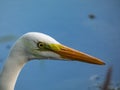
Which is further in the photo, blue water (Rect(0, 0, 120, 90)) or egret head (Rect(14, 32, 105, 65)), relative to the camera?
blue water (Rect(0, 0, 120, 90))

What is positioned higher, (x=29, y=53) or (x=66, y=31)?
(x=66, y=31)

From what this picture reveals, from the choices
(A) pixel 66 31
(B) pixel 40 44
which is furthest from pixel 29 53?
(A) pixel 66 31

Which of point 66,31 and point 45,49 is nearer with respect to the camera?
point 45,49

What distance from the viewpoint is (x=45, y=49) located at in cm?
108

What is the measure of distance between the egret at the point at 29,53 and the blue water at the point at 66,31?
88 cm

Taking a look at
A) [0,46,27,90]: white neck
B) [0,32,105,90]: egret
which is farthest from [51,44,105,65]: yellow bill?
[0,46,27,90]: white neck

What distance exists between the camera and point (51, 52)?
1097 mm

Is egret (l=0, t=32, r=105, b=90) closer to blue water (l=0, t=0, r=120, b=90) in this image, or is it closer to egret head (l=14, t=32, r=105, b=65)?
egret head (l=14, t=32, r=105, b=65)

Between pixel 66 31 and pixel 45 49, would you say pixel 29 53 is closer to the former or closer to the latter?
pixel 45 49

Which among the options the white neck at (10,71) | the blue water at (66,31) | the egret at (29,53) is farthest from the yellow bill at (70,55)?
the blue water at (66,31)

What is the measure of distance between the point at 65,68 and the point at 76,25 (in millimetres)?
256

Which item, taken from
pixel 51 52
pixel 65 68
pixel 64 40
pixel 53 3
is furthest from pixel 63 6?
pixel 51 52

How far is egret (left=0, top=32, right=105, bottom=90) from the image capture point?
1.02 metres

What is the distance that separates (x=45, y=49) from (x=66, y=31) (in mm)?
1009
